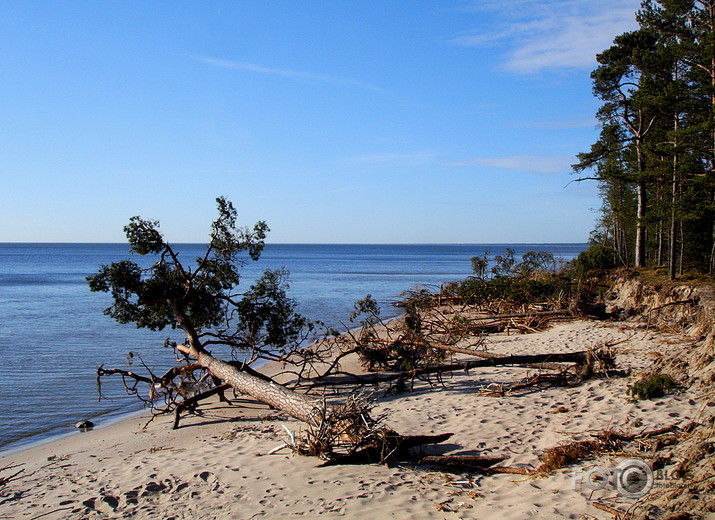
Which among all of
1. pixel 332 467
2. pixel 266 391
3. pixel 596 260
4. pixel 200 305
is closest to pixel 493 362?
pixel 266 391

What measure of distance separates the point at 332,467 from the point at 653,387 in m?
5.03

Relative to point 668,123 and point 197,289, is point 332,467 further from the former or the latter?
point 668,123

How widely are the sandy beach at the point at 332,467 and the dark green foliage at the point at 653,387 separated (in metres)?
0.15

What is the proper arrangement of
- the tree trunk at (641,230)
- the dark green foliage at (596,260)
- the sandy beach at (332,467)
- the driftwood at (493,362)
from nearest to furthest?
the sandy beach at (332,467)
the driftwood at (493,362)
the tree trunk at (641,230)
the dark green foliage at (596,260)

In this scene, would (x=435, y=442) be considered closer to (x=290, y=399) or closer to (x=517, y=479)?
(x=517, y=479)

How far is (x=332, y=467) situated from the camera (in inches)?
259

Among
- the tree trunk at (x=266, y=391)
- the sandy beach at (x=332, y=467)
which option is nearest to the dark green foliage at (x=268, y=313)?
the tree trunk at (x=266, y=391)

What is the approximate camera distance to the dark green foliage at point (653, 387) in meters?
8.19

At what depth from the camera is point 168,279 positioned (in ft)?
37.4

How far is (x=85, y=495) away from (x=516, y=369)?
8559mm

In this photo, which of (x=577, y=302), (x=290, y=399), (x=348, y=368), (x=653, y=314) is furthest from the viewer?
(x=577, y=302)

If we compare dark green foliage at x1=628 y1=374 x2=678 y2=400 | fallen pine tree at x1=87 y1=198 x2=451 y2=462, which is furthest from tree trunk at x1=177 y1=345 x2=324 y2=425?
dark green foliage at x1=628 y1=374 x2=678 y2=400

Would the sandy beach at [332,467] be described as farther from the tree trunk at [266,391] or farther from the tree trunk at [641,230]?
the tree trunk at [641,230]

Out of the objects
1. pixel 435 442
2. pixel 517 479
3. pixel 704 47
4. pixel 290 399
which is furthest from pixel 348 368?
pixel 704 47
